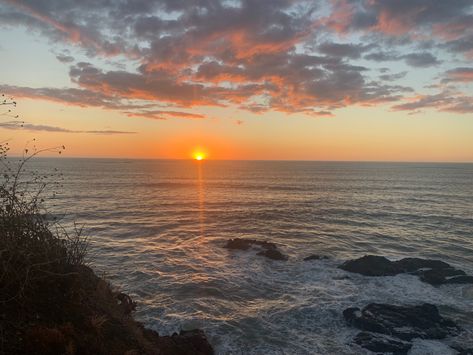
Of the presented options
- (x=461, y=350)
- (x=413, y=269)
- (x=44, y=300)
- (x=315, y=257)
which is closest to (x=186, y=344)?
(x=44, y=300)

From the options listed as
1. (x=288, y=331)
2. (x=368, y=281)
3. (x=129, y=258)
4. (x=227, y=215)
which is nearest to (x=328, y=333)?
(x=288, y=331)

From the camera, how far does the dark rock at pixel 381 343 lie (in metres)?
16.3

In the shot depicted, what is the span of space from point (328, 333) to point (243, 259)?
44.7ft

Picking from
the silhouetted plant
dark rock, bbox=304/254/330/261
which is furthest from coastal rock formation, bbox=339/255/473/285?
the silhouetted plant

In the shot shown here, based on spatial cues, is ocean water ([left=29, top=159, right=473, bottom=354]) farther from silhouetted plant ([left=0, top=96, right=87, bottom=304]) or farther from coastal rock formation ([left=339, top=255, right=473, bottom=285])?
silhouetted plant ([left=0, top=96, right=87, bottom=304])

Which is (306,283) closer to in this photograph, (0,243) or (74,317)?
(74,317)

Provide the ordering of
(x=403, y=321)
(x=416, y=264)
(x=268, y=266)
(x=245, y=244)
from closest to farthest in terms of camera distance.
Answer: (x=403, y=321) < (x=268, y=266) < (x=416, y=264) < (x=245, y=244)

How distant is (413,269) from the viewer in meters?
28.7

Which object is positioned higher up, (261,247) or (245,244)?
(245,244)

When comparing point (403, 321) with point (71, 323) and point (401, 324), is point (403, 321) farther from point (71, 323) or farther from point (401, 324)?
point (71, 323)

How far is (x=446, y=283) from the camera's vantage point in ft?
84.3

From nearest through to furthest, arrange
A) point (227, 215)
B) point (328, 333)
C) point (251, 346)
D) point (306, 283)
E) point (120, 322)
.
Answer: point (120, 322), point (251, 346), point (328, 333), point (306, 283), point (227, 215)

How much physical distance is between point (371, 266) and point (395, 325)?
1007cm

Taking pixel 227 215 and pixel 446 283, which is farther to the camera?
pixel 227 215
